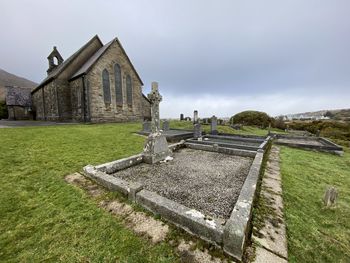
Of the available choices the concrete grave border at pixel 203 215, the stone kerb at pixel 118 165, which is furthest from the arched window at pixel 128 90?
the concrete grave border at pixel 203 215

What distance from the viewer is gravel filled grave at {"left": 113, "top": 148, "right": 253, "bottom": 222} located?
9.81 feet

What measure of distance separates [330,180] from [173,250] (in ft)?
18.7

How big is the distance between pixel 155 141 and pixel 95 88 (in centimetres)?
1654

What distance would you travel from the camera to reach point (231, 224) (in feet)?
6.61

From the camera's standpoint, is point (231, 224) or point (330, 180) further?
point (330, 180)

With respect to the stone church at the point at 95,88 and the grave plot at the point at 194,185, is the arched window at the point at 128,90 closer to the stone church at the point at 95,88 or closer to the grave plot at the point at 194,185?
the stone church at the point at 95,88

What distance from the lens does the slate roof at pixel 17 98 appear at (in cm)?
2892

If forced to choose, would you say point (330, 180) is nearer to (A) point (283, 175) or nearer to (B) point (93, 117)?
(A) point (283, 175)

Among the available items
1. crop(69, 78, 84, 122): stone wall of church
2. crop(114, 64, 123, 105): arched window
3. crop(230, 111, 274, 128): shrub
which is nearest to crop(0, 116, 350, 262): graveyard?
crop(69, 78, 84, 122): stone wall of church

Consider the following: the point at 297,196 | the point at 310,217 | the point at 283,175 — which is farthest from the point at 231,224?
the point at 283,175

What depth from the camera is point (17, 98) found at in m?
29.5

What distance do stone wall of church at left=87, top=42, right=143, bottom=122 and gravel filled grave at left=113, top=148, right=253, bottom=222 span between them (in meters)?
16.3

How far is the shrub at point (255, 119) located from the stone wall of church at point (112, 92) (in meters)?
19.1

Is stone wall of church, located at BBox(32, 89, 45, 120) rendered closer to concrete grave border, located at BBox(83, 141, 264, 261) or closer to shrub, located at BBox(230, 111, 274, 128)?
concrete grave border, located at BBox(83, 141, 264, 261)
